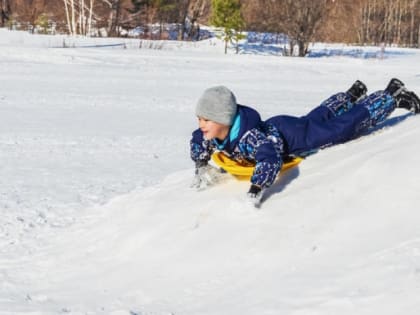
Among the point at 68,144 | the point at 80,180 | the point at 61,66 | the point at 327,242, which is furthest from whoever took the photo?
the point at 61,66

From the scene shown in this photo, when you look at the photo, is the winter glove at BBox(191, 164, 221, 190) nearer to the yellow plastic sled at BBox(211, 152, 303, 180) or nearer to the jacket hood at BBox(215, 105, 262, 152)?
the yellow plastic sled at BBox(211, 152, 303, 180)

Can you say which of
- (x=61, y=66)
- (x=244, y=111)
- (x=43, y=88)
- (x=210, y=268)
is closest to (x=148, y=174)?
(x=244, y=111)

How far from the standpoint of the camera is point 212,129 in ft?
11.4

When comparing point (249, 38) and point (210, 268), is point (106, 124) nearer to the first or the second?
point (210, 268)

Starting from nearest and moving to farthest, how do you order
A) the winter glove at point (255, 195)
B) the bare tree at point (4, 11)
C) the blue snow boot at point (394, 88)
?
the winter glove at point (255, 195), the blue snow boot at point (394, 88), the bare tree at point (4, 11)

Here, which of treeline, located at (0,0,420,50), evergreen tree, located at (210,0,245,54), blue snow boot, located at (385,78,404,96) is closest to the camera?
blue snow boot, located at (385,78,404,96)

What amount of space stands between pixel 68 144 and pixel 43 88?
4784 mm

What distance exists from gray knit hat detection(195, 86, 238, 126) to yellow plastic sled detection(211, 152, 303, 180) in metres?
0.25

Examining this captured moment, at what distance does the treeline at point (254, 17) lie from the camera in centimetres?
2452

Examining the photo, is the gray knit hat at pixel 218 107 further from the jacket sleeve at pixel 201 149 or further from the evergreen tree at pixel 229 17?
the evergreen tree at pixel 229 17

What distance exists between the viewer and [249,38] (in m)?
28.3

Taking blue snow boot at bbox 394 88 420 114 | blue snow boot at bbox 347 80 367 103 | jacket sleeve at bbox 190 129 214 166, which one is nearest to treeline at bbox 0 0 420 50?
blue snow boot at bbox 347 80 367 103

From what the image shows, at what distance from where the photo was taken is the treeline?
24.5m

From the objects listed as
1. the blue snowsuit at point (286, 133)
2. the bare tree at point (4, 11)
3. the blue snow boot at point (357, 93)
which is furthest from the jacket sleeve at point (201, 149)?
the bare tree at point (4, 11)
